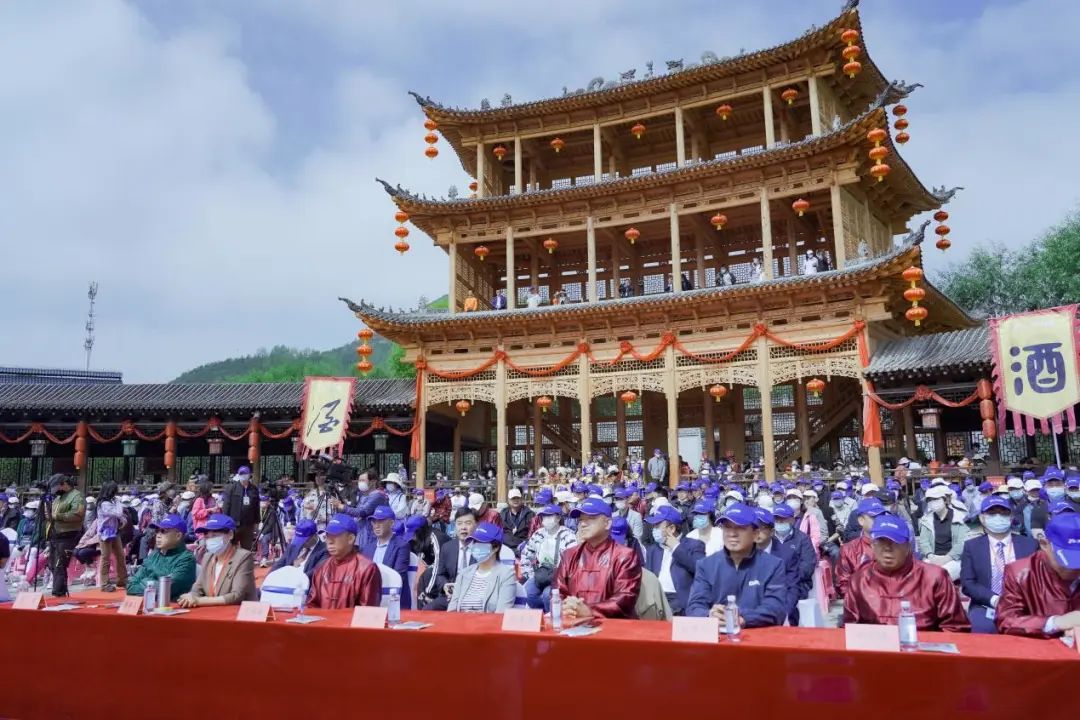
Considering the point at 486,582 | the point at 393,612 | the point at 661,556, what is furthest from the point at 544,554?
the point at 393,612

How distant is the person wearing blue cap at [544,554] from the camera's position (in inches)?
266

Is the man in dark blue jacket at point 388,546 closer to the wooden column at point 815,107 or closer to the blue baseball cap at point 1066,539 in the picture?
the blue baseball cap at point 1066,539

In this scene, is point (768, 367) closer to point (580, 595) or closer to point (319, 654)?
point (580, 595)

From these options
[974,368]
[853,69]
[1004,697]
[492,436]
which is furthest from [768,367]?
[1004,697]

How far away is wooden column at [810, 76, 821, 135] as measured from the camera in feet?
69.8

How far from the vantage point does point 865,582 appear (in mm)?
4734

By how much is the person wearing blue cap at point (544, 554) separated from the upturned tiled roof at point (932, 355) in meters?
11.6

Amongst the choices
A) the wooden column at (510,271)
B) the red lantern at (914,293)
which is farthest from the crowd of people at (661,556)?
the wooden column at (510,271)

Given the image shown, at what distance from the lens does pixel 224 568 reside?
6.03 metres

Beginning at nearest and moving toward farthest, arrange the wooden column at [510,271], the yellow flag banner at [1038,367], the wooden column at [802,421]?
the yellow flag banner at [1038,367]
the wooden column at [802,421]
the wooden column at [510,271]

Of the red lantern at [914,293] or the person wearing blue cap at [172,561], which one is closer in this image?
the person wearing blue cap at [172,561]

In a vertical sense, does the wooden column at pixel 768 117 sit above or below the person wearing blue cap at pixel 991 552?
above

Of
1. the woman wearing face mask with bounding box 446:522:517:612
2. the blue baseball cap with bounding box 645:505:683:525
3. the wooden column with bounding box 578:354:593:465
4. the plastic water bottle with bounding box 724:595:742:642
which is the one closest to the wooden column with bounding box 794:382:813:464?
the wooden column with bounding box 578:354:593:465

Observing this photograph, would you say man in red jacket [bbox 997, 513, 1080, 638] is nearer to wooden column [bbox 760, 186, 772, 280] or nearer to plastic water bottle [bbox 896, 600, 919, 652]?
plastic water bottle [bbox 896, 600, 919, 652]
